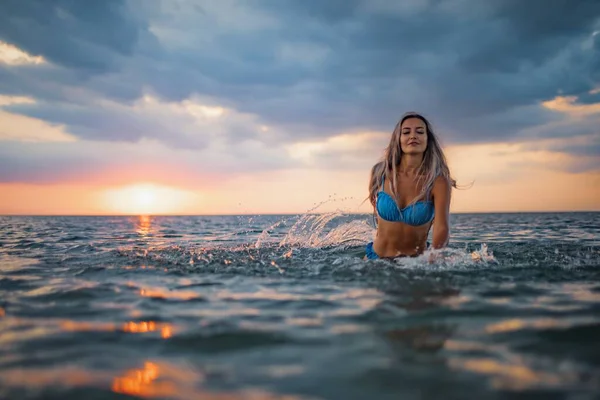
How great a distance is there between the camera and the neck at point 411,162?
21.0 ft

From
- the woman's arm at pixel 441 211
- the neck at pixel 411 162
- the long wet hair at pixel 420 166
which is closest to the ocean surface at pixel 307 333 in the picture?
the woman's arm at pixel 441 211

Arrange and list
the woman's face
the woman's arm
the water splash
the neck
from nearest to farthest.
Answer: the woman's arm → the woman's face → the neck → the water splash

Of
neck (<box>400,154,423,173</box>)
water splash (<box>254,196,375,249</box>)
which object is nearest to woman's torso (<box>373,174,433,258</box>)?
neck (<box>400,154,423,173</box>)

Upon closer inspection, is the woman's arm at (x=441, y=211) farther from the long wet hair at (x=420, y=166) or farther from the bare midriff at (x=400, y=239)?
the bare midriff at (x=400, y=239)

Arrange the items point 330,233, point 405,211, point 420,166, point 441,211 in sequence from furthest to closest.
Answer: point 330,233, point 420,166, point 405,211, point 441,211

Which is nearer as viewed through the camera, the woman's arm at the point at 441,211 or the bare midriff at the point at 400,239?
the woman's arm at the point at 441,211

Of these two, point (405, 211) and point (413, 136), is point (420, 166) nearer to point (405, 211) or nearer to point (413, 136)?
point (413, 136)

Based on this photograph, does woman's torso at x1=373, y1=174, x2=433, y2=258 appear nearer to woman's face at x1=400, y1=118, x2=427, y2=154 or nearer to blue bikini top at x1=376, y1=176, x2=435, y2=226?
blue bikini top at x1=376, y1=176, x2=435, y2=226

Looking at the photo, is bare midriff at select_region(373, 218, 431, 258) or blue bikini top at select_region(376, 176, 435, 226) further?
bare midriff at select_region(373, 218, 431, 258)

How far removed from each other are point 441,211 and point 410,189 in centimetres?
60

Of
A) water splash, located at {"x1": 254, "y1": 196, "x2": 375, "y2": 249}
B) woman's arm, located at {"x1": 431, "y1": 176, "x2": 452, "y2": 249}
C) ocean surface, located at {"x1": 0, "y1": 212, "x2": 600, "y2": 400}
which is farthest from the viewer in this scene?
water splash, located at {"x1": 254, "y1": 196, "x2": 375, "y2": 249}

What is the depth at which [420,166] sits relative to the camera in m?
6.42

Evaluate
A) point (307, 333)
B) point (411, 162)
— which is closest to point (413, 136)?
point (411, 162)

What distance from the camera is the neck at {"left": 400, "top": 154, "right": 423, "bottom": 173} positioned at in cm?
641
